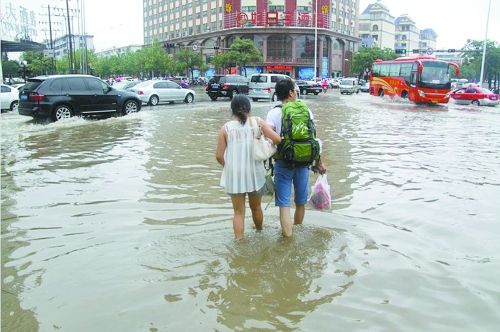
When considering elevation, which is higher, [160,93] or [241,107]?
[241,107]

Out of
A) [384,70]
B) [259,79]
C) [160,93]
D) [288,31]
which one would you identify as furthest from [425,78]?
[288,31]

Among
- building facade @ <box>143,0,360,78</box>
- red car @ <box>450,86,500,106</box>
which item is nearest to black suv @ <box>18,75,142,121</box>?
red car @ <box>450,86,500,106</box>

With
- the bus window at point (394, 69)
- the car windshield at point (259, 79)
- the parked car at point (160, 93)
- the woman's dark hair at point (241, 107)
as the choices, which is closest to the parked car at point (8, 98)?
the parked car at point (160, 93)

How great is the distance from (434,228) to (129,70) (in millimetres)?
98961

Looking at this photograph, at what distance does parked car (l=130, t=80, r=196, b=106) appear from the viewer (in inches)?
1035

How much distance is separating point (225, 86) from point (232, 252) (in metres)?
26.9

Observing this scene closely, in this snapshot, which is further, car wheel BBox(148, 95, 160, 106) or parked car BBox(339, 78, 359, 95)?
parked car BBox(339, 78, 359, 95)

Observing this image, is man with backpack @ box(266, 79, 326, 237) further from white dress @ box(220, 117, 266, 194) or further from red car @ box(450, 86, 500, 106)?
red car @ box(450, 86, 500, 106)

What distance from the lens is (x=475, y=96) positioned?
32188mm

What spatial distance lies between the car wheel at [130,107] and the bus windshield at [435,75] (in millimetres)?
17854

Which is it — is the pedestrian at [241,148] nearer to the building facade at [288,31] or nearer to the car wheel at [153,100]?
the car wheel at [153,100]

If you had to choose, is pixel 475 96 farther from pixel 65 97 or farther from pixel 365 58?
pixel 365 58

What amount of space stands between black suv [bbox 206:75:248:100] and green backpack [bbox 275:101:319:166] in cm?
2625

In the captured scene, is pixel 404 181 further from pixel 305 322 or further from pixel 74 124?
pixel 74 124
